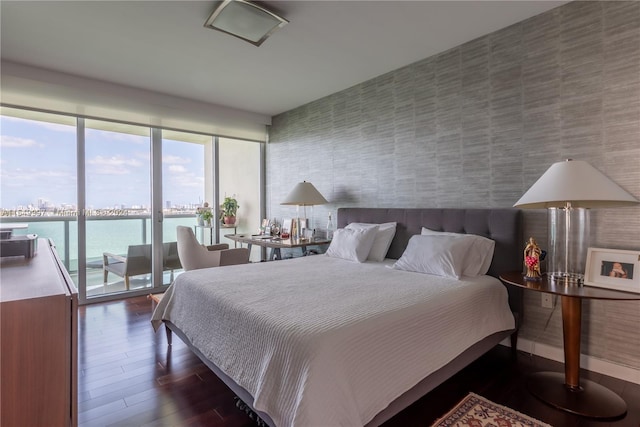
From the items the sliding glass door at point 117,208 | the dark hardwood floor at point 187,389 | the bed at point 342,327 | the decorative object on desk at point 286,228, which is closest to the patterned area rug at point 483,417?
the dark hardwood floor at point 187,389

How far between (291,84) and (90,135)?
2607mm

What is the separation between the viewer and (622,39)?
2.08m

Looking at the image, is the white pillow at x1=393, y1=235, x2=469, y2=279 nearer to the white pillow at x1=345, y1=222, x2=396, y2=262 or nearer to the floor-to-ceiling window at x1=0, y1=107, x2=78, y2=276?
the white pillow at x1=345, y1=222, x2=396, y2=262

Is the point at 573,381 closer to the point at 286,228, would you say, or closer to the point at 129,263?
the point at 286,228

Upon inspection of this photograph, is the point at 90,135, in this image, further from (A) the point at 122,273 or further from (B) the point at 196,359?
(B) the point at 196,359

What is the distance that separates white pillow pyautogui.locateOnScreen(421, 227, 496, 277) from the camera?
2.42 meters

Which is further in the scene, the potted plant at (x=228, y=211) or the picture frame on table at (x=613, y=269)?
the potted plant at (x=228, y=211)

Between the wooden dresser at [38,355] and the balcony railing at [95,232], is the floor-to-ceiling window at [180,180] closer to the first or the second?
the balcony railing at [95,232]

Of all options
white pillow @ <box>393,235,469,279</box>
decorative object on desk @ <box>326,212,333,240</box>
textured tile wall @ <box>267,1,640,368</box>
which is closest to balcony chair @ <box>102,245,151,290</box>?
decorative object on desk @ <box>326,212,333,240</box>

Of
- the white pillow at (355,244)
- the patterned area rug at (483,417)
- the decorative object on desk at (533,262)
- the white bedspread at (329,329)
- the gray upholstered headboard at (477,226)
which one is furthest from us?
the white pillow at (355,244)

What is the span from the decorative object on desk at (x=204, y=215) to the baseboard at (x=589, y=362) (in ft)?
13.8

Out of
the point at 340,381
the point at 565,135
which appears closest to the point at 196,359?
the point at 340,381

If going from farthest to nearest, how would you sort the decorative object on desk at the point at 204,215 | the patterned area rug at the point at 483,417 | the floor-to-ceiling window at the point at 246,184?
the floor-to-ceiling window at the point at 246,184
the decorative object on desk at the point at 204,215
the patterned area rug at the point at 483,417

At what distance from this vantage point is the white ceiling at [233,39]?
2342 mm
